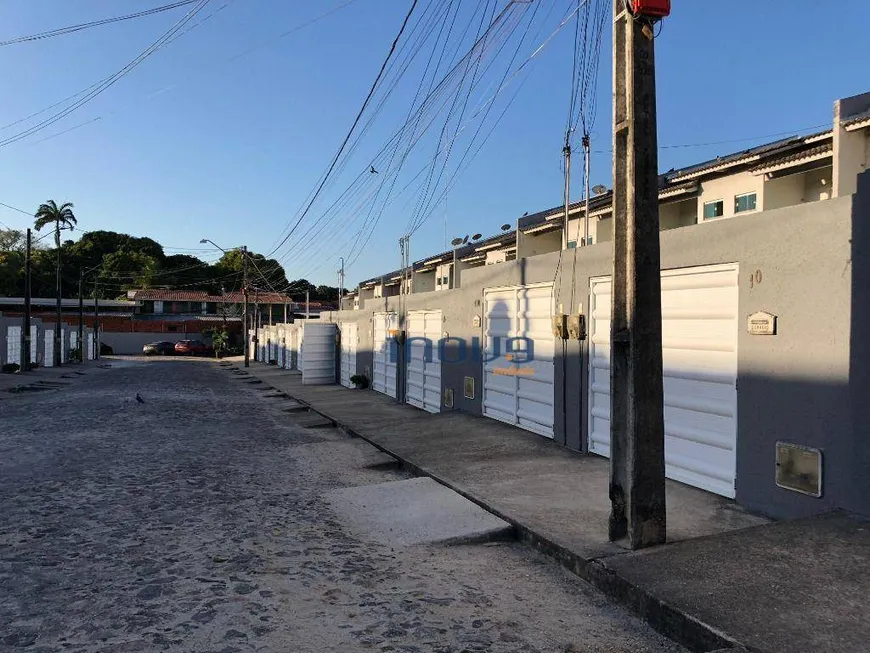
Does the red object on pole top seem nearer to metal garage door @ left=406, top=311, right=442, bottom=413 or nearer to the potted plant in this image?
metal garage door @ left=406, top=311, right=442, bottom=413

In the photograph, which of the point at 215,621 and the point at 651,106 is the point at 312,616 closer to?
the point at 215,621

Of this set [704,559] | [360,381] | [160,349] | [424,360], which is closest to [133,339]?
[160,349]

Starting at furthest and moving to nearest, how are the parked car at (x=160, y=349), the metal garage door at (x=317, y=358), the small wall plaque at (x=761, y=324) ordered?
the parked car at (x=160, y=349), the metal garage door at (x=317, y=358), the small wall plaque at (x=761, y=324)

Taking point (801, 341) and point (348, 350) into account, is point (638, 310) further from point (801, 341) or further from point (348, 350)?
point (348, 350)

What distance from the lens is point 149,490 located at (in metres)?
7.49

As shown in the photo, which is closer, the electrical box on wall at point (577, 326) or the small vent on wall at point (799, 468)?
the small vent on wall at point (799, 468)

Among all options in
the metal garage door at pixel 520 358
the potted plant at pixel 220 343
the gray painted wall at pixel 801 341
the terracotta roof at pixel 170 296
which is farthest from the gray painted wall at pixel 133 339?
the gray painted wall at pixel 801 341

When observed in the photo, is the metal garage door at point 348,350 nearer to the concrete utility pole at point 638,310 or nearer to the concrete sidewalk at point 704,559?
the concrete sidewalk at point 704,559

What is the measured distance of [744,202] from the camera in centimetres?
1836

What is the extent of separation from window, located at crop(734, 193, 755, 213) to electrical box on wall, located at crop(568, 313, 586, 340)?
1180cm

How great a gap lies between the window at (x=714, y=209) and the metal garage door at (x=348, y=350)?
12.0m

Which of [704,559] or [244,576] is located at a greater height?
[704,559]

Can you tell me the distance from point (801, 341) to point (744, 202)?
14.4 m

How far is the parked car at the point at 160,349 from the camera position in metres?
54.6
